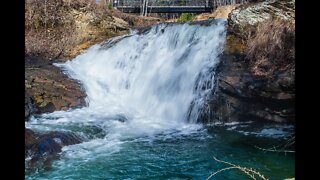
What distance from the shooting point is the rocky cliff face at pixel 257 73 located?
9.70 m

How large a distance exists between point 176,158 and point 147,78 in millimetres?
5712

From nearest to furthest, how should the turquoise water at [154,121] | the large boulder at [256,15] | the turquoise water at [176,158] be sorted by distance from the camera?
1. the turquoise water at [176,158]
2. the turquoise water at [154,121]
3. the large boulder at [256,15]

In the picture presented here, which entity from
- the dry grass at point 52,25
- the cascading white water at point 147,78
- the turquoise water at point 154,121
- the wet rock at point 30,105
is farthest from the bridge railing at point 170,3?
the wet rock at point 30,105

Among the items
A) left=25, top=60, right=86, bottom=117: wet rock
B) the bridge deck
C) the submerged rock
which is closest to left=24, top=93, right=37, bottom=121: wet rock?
left=25, top=60, right=86, bottom=117: wet rock

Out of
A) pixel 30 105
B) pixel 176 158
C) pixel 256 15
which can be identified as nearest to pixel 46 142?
pixel 176 158

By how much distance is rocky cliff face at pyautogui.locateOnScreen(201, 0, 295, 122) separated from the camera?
970cm

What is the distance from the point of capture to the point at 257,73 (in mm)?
10359

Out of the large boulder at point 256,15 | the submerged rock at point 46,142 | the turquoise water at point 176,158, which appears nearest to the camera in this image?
the turquoise water at point 176,158

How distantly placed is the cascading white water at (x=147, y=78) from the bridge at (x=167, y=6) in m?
12.9

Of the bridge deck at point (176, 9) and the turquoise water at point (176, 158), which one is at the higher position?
the bridge deck at point (176, 9)

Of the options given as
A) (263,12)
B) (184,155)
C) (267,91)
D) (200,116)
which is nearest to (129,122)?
(200,116)

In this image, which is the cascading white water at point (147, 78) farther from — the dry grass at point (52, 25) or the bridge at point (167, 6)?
the bridge at point (167, 6)

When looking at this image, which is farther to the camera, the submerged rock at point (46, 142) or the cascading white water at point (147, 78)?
the cascading white water at point (147, 78)
